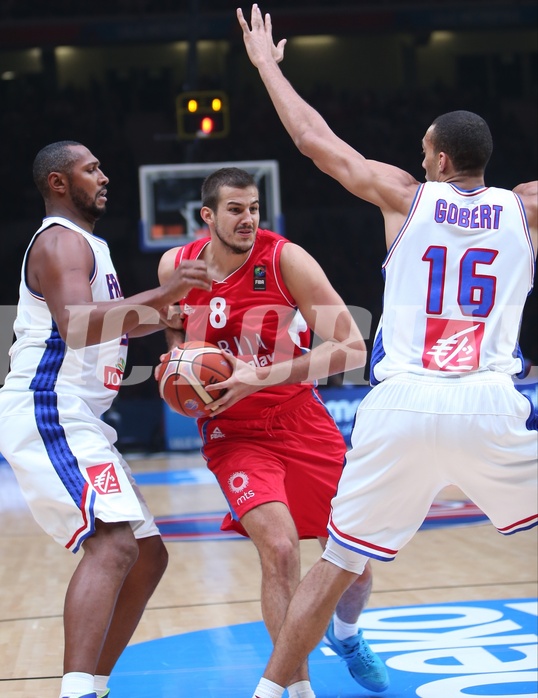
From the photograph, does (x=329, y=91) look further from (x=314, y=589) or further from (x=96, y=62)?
(x=314, y=589)

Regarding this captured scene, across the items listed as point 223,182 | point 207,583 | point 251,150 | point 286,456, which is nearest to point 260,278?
point 223,182

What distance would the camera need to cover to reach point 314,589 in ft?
11.6

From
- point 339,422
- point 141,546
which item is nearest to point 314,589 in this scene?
point 141,546

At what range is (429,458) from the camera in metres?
3.37

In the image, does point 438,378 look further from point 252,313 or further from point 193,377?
point 252,313

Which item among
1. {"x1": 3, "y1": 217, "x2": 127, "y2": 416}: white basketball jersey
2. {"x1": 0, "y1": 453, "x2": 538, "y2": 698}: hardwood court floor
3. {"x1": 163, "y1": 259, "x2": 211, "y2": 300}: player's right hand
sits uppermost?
{"x1": 163, "y1": 259, "x2": 211, "y2": 300}: player's right hand

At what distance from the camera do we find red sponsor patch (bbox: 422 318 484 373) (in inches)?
136

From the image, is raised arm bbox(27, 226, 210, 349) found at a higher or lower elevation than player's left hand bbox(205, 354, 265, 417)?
higher

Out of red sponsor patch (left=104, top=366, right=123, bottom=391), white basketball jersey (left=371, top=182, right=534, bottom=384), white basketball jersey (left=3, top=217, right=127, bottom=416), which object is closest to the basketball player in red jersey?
red sponsor patch (left=104, top=366, right=123, bottom=391)

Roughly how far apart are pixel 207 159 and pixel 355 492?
16036 mm

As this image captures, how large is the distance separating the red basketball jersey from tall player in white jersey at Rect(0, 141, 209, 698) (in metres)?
0.59

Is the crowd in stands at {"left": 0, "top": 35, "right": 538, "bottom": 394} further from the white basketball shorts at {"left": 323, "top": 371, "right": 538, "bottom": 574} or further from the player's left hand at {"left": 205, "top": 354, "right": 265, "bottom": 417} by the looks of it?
the white basketball shorts at {"left": 323, "top": 371, "right": 538, "bottom": 574}

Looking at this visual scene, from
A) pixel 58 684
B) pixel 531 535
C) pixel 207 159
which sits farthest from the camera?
pixel 207 159

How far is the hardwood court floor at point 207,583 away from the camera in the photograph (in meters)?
5.04
